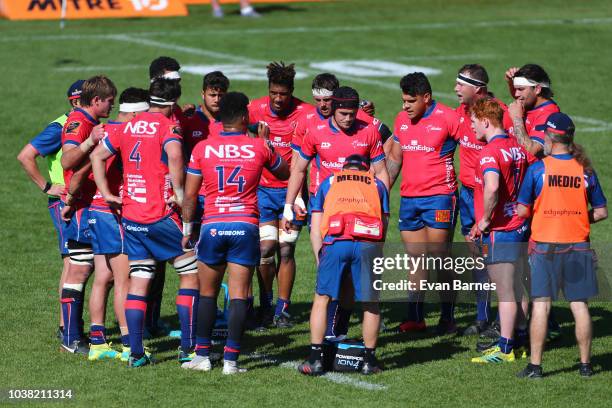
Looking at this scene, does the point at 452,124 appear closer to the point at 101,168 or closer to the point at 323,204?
the point at 323,204

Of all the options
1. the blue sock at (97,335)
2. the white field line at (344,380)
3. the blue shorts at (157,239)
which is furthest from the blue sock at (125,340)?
the white field line at (344,380)

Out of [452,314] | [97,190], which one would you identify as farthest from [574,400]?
[97,190]

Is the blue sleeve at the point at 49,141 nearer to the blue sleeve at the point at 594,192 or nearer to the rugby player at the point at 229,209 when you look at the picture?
the rugby player at the point at 229,209

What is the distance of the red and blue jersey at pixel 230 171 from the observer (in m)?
11.0

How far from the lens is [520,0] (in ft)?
128

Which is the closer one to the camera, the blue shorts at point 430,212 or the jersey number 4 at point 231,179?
the jersey number 4 at point 231,179

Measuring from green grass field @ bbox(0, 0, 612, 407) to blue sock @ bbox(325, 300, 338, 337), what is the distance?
0.52m

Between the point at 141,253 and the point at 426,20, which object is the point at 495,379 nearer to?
the point at 141,253

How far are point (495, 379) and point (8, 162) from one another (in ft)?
41.3

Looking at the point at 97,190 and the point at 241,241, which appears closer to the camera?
the point at 241,241

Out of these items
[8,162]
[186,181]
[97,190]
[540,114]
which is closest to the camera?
[186,181]

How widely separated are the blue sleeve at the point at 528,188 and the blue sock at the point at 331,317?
203 centimetres

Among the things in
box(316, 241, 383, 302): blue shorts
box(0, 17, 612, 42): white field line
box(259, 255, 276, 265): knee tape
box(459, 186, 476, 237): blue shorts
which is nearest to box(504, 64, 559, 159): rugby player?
box(459, 186, 476, 237): blue shorts

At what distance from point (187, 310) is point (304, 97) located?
15.1 metres
